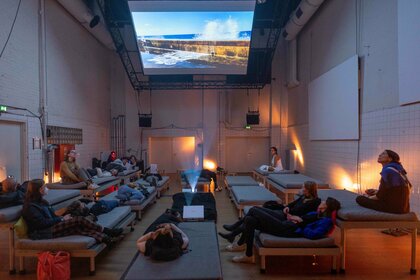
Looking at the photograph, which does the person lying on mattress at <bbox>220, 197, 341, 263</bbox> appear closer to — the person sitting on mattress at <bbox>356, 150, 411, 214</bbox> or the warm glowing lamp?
the person sitting on mattress at <bbox>356, 150, 411, 214</bbox>

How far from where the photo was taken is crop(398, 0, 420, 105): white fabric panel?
15.3ft

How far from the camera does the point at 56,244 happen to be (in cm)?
348

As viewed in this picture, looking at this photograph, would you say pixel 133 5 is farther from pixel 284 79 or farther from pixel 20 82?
pixel 284 79

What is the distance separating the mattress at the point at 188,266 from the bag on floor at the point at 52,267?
2.53 feet

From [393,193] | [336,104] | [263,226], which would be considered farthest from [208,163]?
[393,193]

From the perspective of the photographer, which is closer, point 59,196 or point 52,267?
point 52,267

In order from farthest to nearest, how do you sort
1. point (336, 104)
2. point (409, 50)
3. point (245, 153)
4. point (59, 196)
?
point (245, 153)
point (336, 104)
point (59, 196)
point (409, 50)

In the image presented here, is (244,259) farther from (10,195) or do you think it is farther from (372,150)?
(372,150)

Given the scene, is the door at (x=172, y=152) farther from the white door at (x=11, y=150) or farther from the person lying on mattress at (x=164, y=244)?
the person lying on mattress at (x=164, y=244)

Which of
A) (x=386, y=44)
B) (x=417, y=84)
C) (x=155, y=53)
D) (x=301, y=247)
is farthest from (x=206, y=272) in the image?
(x=155, y=53)

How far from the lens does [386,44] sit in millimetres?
5633

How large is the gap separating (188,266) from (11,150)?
17.1 feet

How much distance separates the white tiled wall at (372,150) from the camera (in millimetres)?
4934

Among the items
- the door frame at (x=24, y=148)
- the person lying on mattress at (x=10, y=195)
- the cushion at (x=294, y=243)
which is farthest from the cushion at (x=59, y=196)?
the cushion at (x=294, y=243)
